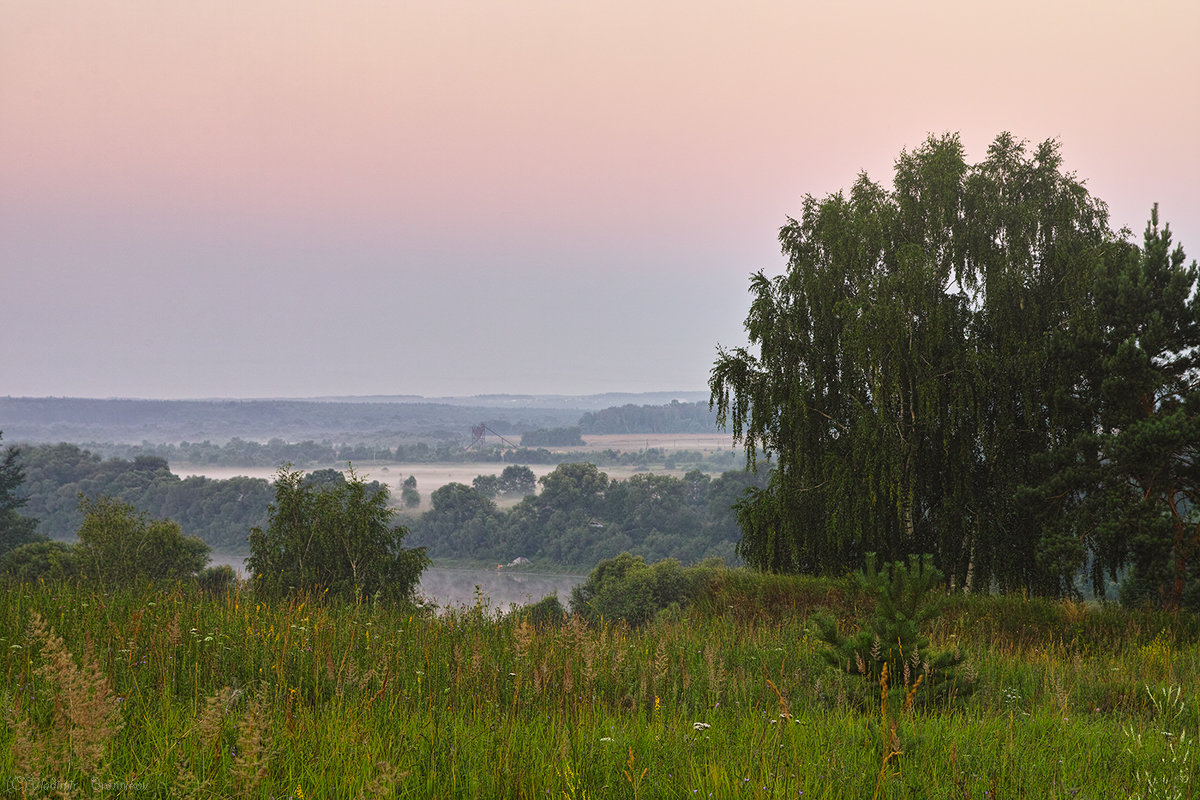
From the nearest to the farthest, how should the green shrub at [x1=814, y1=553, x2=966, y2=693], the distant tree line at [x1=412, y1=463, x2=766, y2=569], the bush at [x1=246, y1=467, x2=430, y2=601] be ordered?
the green shrub at [x1=814, y1=553, x2=966, y2=693] → the bush at [x1=246, y1=467, x2=430, y2=601] → the distant tree line at [x1=412, y1=463, x2=766, y2=569]

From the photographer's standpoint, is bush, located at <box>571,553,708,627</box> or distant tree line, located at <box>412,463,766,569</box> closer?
bush, located at <box>571,553,708,627</box>

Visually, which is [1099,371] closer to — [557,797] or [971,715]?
[971,715]

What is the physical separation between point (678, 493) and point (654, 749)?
358 feet

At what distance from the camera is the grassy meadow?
349 cm

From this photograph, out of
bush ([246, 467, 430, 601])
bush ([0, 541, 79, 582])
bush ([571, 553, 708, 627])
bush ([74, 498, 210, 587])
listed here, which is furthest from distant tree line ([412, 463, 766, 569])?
bush ([246, 467, 430, 601])

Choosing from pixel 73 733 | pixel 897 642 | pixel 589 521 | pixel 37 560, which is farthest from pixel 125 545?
pixel 589 521

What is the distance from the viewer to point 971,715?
5543mm

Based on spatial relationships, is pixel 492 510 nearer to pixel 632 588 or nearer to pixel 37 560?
pixel 37 560

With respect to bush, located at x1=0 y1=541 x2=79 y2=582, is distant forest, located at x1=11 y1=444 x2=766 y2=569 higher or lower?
lower

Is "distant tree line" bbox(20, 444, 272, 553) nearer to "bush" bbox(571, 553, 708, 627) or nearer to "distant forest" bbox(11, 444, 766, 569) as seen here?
"distant forest" bbox(11, 444, 766, 569)

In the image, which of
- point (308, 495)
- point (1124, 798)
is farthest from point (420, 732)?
point (308, 495)

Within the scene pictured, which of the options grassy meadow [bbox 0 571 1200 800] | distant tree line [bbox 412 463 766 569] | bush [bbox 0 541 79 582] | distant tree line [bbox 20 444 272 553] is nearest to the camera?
grassy meadow [bbox 0 571 1200 800]

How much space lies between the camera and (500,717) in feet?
16.6

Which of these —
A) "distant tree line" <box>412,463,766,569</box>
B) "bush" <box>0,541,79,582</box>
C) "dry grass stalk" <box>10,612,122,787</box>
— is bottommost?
"distant tree line" <box>412,463,766,569</box>
